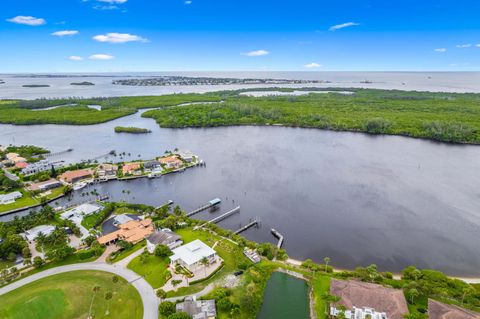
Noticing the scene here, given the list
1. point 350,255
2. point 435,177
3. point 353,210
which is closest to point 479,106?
point 435,177

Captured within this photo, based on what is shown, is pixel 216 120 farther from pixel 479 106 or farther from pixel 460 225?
pixel 479 106

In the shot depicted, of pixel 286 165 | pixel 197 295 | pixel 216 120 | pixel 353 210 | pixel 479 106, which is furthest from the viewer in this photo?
pixel 479 106

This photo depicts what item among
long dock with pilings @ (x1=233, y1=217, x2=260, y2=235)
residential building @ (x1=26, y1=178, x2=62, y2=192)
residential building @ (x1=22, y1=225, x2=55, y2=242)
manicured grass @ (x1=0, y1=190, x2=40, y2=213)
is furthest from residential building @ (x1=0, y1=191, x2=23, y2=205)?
long dock with pilings @ (x1=233, y1=217, x2=260, y2=235)

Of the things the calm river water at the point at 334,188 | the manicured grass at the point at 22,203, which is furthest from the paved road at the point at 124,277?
the manicured grass at the point at 22,203

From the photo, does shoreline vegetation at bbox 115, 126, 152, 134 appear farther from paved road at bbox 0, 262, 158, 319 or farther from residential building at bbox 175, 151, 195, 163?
paved road at bbox 0, 262, 158, 319

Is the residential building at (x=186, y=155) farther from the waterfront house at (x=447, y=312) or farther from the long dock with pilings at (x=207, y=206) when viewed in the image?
the waterfront house at (x=447, y=312)

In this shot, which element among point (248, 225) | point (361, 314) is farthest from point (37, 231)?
point (361, 314)

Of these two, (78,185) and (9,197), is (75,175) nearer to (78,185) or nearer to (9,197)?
(78,185)
